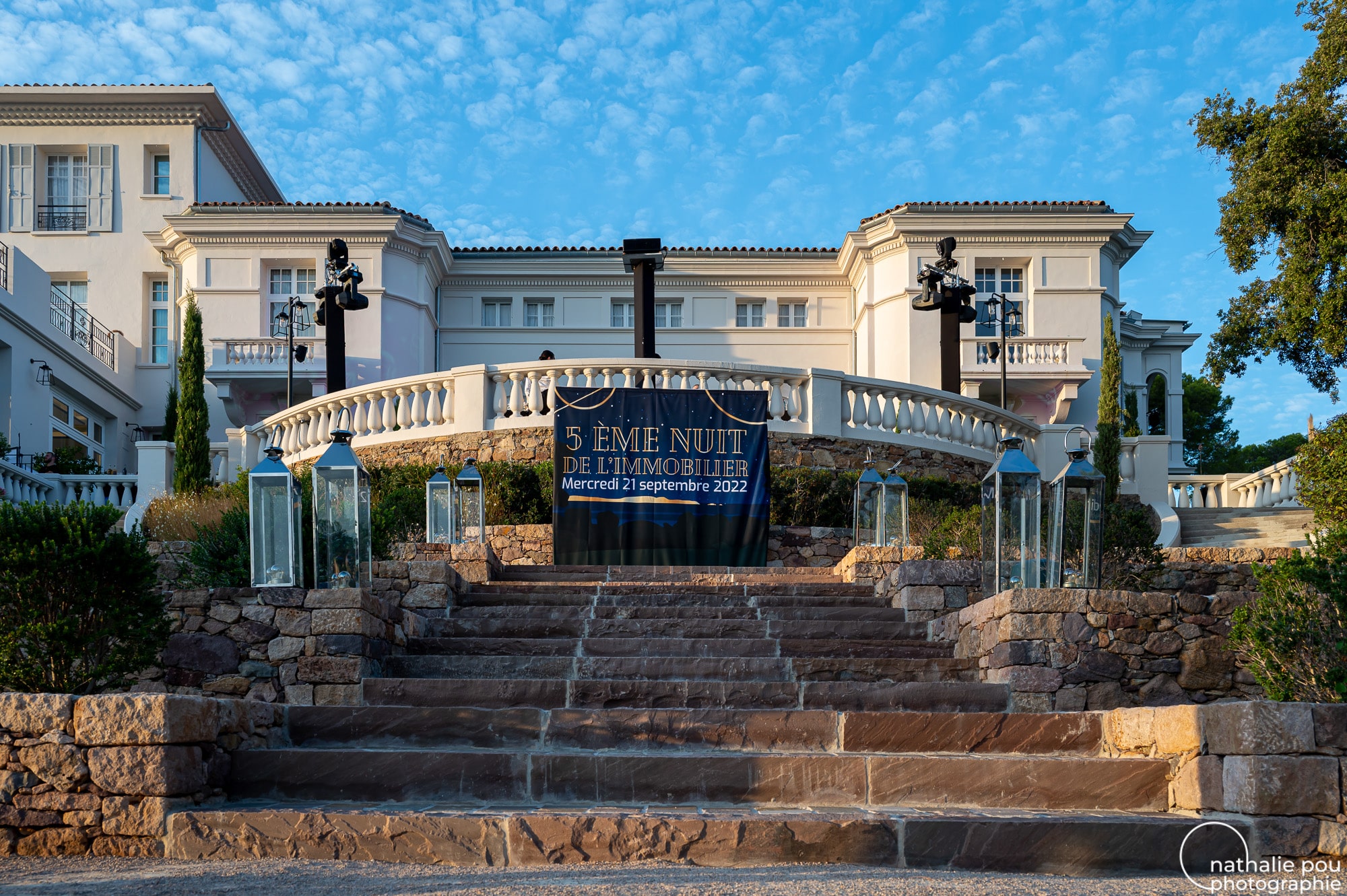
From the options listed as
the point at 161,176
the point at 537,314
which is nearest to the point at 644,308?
the point at 537,314

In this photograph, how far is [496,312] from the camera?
85.6 ft

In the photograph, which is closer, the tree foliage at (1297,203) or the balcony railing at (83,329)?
the tree foliage at (1297,203)

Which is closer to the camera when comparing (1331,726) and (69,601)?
(1331,726)

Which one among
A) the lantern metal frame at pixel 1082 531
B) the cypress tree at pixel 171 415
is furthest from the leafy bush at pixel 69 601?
the cypress tree at pixel 171 415

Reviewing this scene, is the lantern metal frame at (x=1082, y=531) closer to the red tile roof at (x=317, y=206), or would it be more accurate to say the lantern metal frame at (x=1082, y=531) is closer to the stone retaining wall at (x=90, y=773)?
the stone retaining wall at (x=90, y=773)

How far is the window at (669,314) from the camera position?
25906 millimetres

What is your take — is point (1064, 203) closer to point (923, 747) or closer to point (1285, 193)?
point (1285, 193)

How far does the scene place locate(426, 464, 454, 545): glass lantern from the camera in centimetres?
1220

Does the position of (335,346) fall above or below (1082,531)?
above

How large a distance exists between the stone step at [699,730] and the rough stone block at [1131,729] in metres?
0.11

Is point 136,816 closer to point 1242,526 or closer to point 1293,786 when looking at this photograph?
point 1293,786

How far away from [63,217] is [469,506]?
60.4ft

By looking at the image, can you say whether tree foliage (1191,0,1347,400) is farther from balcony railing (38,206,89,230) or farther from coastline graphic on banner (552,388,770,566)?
balcony railing (38,206,89,230)

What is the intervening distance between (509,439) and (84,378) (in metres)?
11.6
